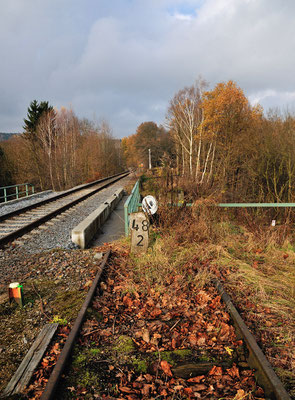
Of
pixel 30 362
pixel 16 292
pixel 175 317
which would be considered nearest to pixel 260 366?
pixel 175 317

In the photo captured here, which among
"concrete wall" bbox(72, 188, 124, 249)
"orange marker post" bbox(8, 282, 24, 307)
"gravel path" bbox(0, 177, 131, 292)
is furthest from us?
"concrete wall" bbox(72, 188, 124, 249)

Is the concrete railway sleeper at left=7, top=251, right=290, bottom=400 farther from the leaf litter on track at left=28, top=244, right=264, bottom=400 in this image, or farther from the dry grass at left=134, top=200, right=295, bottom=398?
the dry grass at left=134, top=200, right=295, bottom=398

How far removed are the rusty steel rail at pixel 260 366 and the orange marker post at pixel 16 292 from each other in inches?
125

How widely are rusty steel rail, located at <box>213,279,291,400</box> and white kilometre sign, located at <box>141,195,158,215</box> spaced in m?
3.33

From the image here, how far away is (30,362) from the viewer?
2742 mm

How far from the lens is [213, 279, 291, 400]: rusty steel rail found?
2.19 m

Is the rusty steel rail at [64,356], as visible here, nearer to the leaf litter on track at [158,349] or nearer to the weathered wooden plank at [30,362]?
the leaf litter on track at [158,349]

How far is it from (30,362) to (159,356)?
56.1 inches

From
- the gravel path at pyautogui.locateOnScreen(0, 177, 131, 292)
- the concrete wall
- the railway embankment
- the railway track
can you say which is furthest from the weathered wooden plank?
the railway track

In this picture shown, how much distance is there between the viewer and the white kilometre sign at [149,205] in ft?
20.8

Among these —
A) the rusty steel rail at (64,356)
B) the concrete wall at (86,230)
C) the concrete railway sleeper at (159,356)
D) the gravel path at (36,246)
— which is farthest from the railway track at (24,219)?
the concrete railway sleeper at (159,356)

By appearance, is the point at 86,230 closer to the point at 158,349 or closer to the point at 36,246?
the point at 36,246

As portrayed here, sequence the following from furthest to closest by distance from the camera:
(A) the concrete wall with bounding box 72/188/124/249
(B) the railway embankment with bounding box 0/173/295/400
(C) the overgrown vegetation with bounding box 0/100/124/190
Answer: (C) the overgrown vegetation with bounding box 0/100/124/190, (A) the concrete wall with bounding box 72/188/124/249, (B) the railway embankment with bounding box 0/173/295/400

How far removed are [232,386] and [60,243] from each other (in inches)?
219
